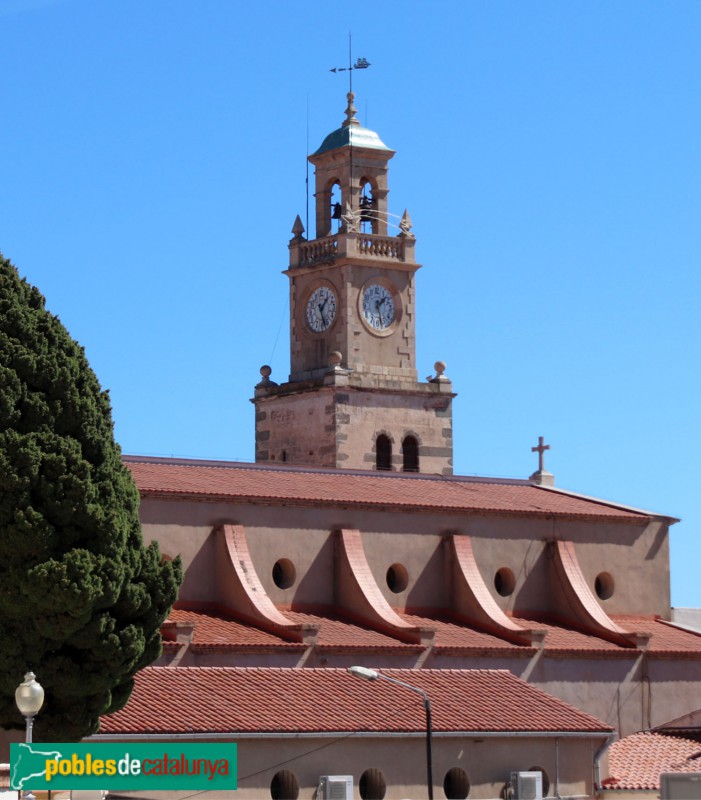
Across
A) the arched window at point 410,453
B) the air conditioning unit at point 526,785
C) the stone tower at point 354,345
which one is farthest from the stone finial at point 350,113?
the air conditioning unit at point 526,785

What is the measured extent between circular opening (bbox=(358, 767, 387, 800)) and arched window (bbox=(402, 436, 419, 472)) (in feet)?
103

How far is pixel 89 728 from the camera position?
49562mm

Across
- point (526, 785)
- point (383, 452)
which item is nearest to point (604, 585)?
point (383, 452)

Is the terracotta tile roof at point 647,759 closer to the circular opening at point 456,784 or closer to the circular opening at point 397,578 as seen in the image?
the circular opening at point 456,784

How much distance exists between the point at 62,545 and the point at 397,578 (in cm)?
2228

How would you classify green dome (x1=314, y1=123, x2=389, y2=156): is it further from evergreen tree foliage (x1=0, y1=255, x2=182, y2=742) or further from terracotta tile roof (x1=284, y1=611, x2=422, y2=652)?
evergreen tree foliage (x1=0, y1=255, x2=182, y2=742)

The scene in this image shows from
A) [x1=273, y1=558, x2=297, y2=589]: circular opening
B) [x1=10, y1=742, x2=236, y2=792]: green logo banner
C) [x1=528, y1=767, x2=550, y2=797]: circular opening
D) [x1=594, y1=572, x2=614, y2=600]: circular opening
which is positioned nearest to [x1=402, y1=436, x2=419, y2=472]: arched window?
[x1=594, y1=572, x2=614, y2=600]: circular opening

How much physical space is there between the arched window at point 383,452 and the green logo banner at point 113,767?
39699mm

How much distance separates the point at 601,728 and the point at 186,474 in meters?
15.4

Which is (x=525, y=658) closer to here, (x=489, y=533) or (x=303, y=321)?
(x=489, y=533)

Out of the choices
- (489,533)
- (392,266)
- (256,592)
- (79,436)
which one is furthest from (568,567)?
(79,436)

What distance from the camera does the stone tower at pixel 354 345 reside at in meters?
85.1

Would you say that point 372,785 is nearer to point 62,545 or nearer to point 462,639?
point 62,545

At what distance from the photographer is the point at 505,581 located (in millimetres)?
72812
